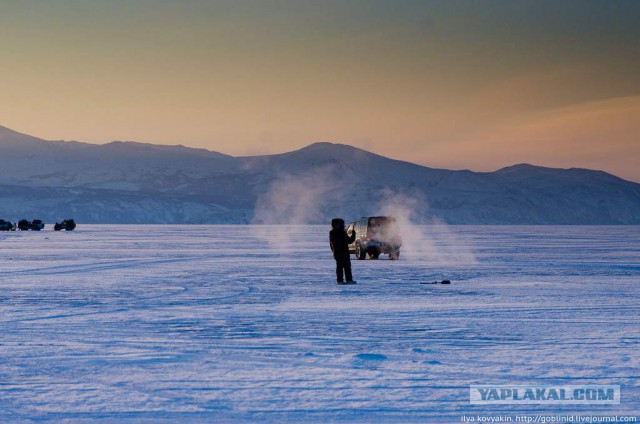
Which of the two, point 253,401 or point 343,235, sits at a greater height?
point 343,235

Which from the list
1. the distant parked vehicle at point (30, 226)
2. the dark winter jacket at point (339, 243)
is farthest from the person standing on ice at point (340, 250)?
the distant parked vehicle at point (30, 226)

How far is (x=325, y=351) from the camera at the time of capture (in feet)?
40.3

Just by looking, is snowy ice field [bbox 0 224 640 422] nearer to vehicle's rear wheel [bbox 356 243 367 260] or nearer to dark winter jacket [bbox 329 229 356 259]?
dark winter jacket [bbox 329 229 356 259]

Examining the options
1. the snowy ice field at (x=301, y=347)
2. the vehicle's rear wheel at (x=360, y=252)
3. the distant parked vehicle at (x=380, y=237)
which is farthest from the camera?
the vehicle's rear wheel at (x=360, y=252)

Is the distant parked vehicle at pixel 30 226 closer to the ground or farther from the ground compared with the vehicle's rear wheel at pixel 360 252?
farther from the ground

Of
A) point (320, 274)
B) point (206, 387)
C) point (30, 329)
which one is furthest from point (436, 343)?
point (320, 274)

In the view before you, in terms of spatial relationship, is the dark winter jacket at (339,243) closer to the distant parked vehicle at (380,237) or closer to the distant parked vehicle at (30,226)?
the distant parked vehicle at (380,237)

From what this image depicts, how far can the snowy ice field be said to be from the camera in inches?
348

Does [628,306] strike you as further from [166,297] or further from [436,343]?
[166,297]

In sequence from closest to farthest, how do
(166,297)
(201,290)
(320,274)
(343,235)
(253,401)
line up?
(253,401) < (166,297) < (201,290) < (343,235) < (320,274)

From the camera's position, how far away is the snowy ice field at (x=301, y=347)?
8852mm

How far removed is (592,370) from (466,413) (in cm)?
298

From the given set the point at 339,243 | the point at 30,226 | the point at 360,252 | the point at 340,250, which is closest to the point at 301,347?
the point at 340,250

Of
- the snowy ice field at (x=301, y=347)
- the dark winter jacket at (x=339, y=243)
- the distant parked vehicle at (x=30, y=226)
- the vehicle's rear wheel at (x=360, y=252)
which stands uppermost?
the distant parked vehicle at (x=30, y=226)
